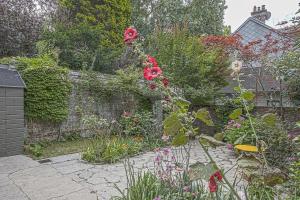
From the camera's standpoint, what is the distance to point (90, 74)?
7.28m

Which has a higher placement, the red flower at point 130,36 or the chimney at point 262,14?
the chimney at point 262,14

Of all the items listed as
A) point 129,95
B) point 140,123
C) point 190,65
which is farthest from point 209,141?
point 129,95

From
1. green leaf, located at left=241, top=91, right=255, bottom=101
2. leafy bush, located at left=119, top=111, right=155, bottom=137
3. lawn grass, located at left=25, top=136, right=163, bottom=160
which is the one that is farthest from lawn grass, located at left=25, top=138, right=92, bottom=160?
green leaf, located at left=241, top=91, right=255, bottom=101

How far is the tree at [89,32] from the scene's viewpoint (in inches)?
333

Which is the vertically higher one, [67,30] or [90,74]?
[67,30]

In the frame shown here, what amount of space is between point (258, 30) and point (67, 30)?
33.7 feet

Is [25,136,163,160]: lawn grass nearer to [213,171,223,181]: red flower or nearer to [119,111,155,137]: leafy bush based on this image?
[119,111,155,137]: leafy bush

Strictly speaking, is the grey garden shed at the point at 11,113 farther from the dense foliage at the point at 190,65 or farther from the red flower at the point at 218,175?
the red flower at the point at 218,175

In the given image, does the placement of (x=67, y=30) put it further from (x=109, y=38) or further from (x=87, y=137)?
(x=87, y=137)

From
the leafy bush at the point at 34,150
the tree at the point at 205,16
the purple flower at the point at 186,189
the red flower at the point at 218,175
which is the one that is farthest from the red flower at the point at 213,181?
the tree at the point at 205,16

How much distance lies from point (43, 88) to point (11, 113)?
0.98 meters

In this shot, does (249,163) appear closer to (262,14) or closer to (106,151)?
(106,151)

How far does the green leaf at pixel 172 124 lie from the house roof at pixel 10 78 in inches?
192

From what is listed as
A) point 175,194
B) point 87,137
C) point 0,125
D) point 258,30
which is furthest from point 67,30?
point 258,30
